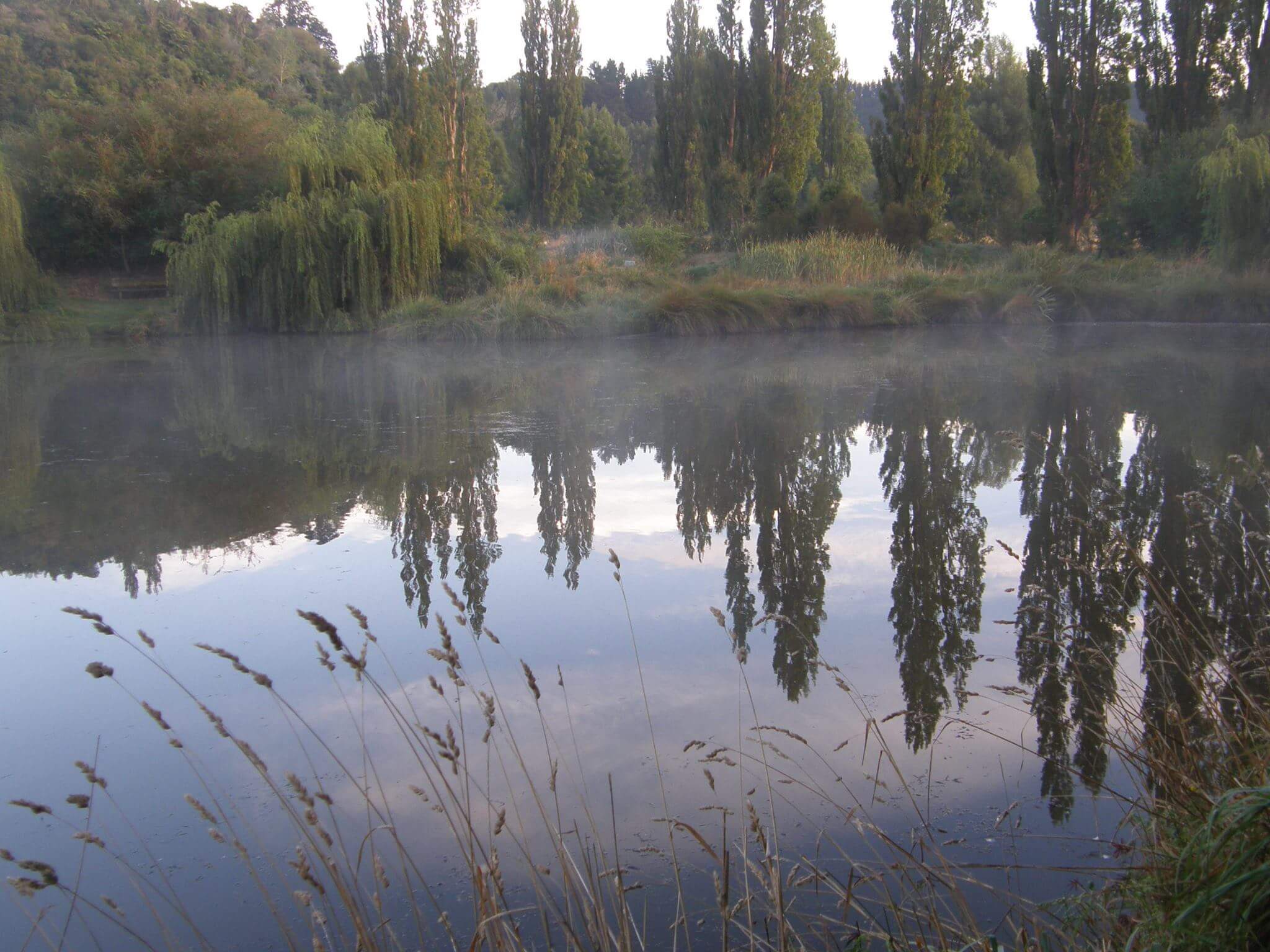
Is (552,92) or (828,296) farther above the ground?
(552,92)

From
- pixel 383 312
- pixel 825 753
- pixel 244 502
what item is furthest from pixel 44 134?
pixel 825 753

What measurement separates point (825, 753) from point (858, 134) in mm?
37811

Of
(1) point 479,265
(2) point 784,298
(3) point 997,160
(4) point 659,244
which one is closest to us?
(2) point 784,298

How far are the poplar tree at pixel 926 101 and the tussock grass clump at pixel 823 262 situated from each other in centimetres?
331

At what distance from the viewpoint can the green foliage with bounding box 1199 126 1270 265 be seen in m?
15.6

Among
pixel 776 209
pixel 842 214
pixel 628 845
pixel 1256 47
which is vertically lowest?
pixel 628 845

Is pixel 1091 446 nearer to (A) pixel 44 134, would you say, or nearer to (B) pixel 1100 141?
(B) pixel 1100 141

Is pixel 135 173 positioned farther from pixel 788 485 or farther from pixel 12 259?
pixel 788 485

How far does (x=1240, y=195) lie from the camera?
52.3 feet

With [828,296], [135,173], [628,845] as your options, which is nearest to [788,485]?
[628,845]

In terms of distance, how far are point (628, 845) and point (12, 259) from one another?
19369mm

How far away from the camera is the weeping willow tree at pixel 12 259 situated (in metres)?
17.2

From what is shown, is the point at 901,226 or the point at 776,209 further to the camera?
the point at 776,209

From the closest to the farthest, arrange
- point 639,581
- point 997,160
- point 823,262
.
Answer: point 639,581 < point 823,262 < point 997,160
